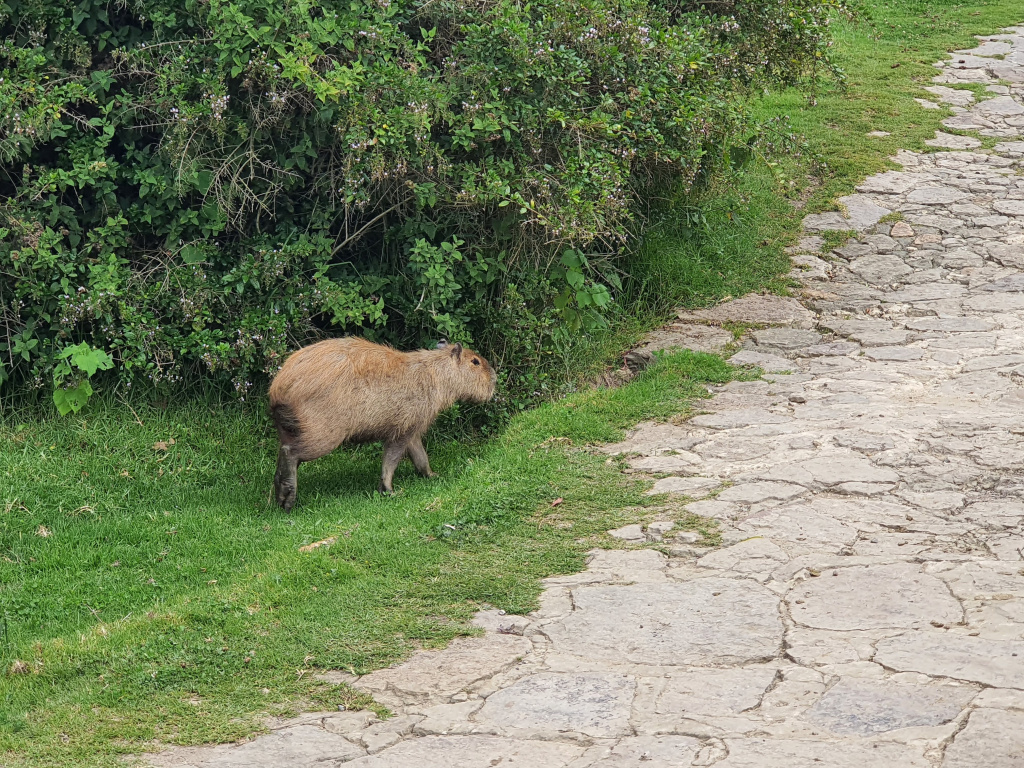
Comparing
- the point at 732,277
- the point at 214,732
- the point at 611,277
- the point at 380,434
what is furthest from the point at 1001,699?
the point at 732,277

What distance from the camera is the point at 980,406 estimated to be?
702cm

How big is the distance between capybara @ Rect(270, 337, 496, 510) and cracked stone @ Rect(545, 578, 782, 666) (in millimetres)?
2146

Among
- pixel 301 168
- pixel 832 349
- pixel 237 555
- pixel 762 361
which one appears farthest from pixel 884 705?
pixel 301 168

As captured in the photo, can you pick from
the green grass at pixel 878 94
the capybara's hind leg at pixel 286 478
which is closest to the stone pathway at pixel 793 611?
the capybara's hind leg at pixel 286 478

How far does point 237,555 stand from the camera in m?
6.22

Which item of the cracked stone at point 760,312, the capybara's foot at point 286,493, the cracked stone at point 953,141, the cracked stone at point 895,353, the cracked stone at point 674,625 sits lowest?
the capybara's foot at point 286,493

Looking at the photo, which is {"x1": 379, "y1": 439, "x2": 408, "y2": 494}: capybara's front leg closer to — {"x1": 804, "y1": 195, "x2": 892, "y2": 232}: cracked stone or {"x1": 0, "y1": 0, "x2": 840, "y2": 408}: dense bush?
{"x1": 0, "y1": 0, "x2": 840, "y2": 408}: dense bush

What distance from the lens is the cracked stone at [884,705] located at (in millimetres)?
3899

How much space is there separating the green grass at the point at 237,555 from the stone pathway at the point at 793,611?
9.9 inches

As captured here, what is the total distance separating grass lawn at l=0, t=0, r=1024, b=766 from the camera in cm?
466

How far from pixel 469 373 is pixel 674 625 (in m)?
2.96

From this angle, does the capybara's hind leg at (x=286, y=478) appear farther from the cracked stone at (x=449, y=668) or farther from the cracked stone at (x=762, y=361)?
the cracked stone at (x=762, y=361)

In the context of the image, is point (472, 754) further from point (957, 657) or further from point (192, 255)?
point (192, 255)

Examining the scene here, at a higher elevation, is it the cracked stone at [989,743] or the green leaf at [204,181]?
the green leaf at [204,181]
